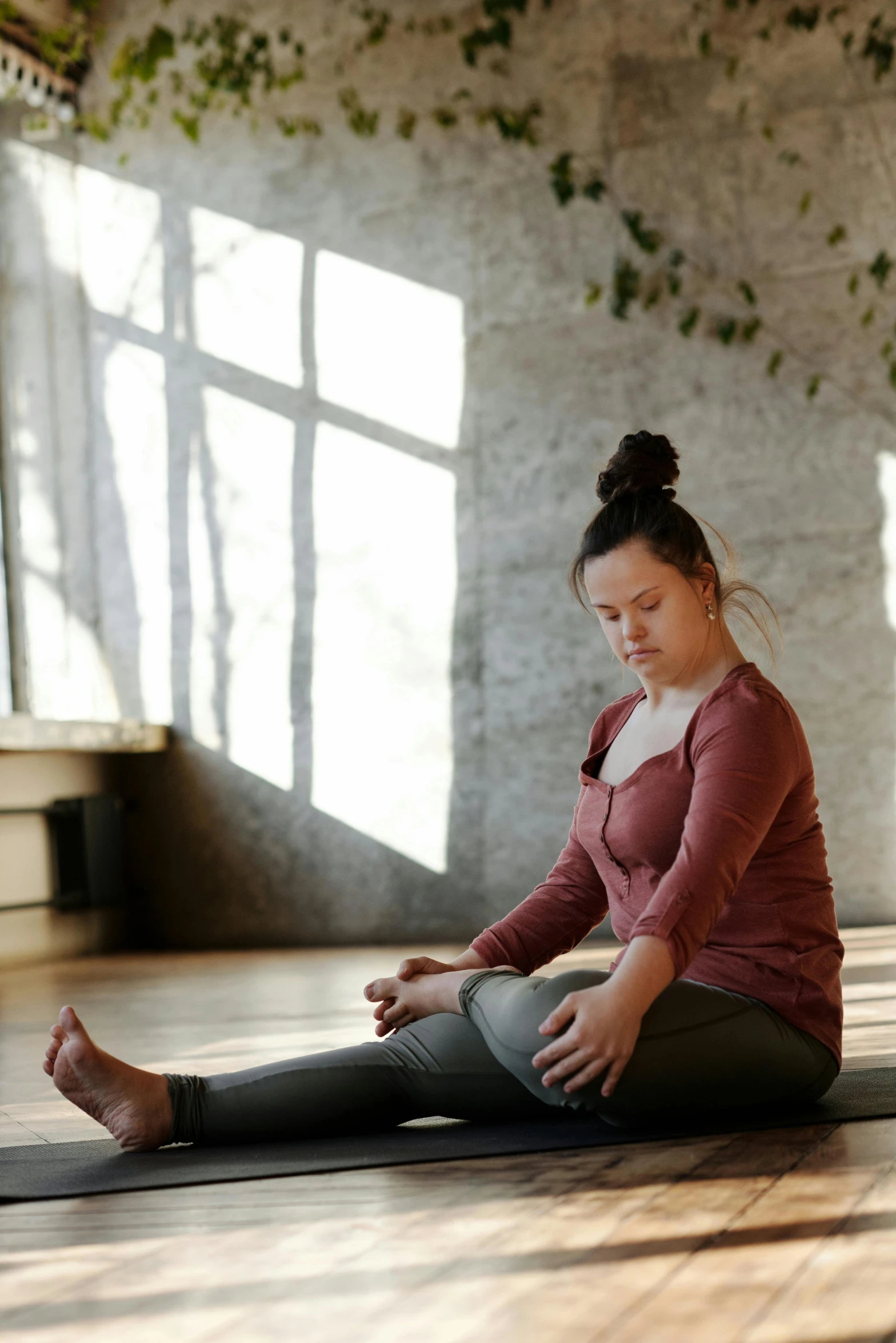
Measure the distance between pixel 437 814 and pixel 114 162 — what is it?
2.97 m

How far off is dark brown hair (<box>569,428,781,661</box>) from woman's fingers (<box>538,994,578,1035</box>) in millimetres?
509

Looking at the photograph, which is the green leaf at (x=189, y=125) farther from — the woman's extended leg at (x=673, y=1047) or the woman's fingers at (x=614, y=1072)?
the woman's fingers at (x=614, y=1072)

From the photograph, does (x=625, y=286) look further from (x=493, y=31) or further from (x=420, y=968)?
(x=420, y=968)

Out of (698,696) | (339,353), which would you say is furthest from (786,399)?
(698,696)

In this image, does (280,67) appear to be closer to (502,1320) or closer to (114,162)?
(114,162)

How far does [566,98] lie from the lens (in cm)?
494

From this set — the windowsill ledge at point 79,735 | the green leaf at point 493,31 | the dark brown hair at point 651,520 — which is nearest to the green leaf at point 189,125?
the green leaf at point 493,31

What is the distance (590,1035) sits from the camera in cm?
136

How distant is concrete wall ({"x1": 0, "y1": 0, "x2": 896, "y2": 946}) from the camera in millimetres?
4668

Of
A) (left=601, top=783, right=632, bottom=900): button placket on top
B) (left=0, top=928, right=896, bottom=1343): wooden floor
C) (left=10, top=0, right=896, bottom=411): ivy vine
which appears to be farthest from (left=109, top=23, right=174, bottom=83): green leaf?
(left=0, top=928, right=896, bottom=1343): wooden floor

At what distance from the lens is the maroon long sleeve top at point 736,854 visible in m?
1.46

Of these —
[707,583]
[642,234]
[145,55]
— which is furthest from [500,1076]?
[145,55]

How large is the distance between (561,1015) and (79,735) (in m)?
3.77

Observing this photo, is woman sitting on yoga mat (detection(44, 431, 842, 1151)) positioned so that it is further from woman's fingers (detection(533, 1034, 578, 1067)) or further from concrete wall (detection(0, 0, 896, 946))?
concrete wall (detection(0, 0, 896, 946))
